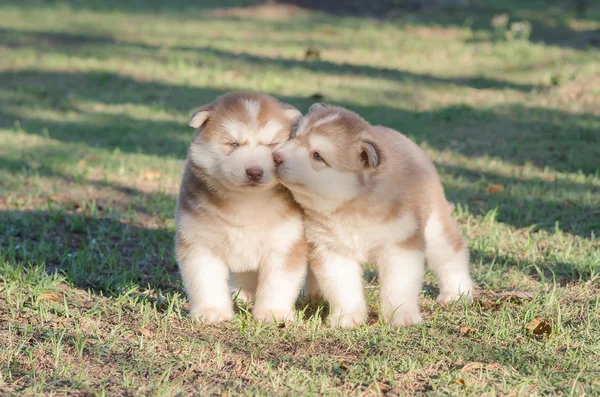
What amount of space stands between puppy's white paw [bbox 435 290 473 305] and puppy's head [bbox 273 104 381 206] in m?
1.15

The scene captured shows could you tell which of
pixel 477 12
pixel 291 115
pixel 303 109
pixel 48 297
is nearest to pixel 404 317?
pixel 291 115

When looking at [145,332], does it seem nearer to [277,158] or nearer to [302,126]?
[277,158]

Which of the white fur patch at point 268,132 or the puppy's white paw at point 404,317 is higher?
the white fur patch at point 268,132

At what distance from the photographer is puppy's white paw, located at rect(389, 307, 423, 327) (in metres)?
4.73

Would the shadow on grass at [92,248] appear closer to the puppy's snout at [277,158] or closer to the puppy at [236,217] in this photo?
the puppy at [236,217]

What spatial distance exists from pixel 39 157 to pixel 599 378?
7276 mm

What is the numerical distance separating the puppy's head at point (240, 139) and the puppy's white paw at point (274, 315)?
2.56 feet

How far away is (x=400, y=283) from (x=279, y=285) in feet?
2.33

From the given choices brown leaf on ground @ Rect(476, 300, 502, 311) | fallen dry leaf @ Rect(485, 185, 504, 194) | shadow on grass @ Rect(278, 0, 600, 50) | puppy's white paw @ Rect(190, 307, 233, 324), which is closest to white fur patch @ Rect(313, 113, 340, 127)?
puppy's white paw @ Rect(190, 307, 233, 324)

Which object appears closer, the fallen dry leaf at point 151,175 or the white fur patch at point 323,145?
the white fur patch at point 323,145

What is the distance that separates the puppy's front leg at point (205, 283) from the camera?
484 centimetres

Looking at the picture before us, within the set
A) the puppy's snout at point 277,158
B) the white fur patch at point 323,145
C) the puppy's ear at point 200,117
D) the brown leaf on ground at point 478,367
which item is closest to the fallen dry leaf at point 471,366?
the brown leaf on ground at point 478,367

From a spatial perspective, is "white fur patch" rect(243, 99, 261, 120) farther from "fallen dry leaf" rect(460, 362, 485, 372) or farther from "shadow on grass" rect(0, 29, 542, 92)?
"shadow on grass" rect(0, 29, 542, 92)

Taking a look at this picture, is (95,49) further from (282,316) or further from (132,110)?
(282,316)
